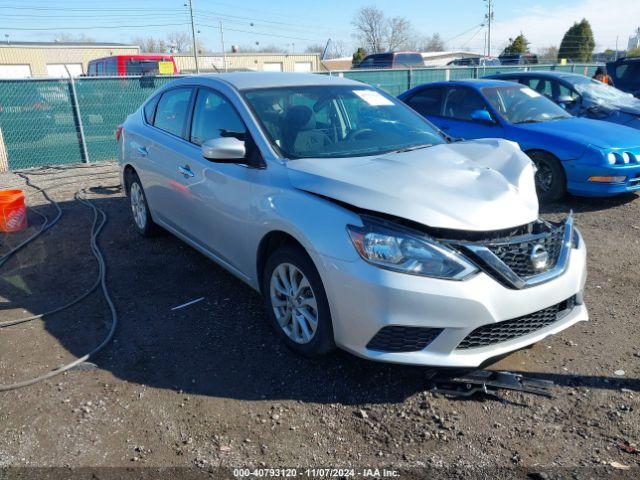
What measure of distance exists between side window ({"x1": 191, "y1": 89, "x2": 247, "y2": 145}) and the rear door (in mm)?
4434

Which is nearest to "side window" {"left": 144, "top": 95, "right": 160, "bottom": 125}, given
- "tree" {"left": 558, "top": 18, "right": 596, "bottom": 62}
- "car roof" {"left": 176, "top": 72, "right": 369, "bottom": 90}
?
"car roof" {"left": 176, "top": 72, "right": 369, "bottom": 90}

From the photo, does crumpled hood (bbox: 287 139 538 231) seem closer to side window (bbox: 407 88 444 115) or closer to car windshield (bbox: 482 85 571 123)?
car windshield (bbox: 482 85 571 123)

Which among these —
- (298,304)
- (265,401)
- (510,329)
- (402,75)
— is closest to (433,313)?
(510,329)

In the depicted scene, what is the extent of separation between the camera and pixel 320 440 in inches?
109

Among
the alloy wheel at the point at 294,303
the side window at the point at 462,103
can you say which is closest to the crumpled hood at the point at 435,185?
the alloy wheel at the point at 294,303

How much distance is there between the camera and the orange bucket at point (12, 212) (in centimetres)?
617

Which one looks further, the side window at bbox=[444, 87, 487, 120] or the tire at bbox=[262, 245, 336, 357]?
the side window at bbox=[444, 87, 487, 120]

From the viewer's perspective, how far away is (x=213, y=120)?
4.33m

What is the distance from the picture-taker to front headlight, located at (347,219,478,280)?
279cm

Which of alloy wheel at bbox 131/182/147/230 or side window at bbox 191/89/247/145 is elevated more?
side window at bbox 191/89/247/145

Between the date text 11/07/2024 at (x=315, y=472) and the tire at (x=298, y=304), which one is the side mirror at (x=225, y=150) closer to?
the tire at (x=298, y=304)

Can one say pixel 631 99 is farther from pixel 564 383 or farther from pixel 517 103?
pixel 564 383

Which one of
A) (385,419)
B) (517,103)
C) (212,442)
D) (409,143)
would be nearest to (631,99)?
(517,103)

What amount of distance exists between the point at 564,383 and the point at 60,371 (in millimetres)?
3066
